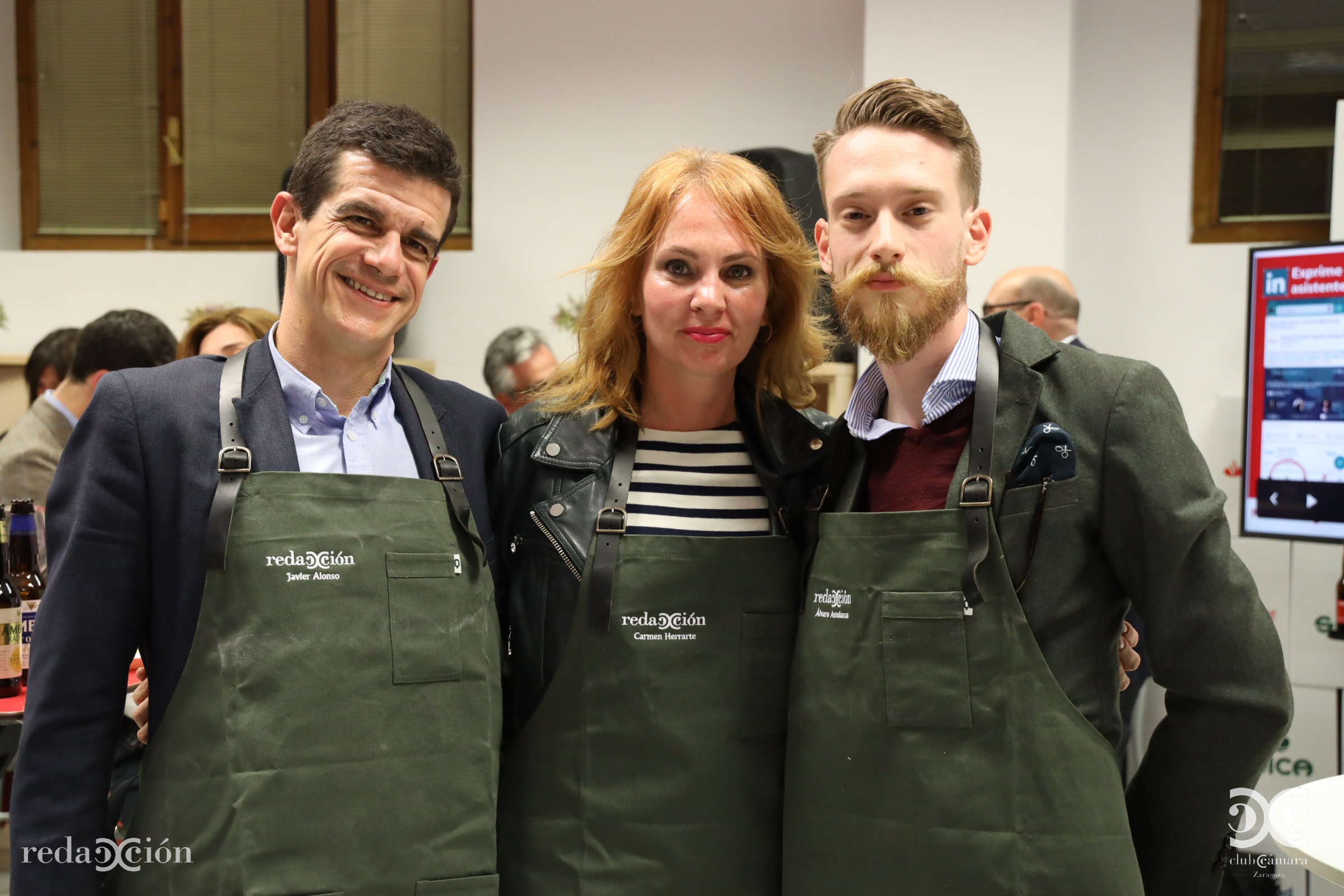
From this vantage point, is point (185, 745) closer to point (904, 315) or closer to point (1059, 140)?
point (904, 315)

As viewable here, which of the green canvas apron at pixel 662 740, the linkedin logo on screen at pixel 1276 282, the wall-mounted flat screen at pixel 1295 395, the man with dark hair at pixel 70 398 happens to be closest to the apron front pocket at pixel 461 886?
the green canvas apron at pixel 662 740

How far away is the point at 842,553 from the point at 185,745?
Answer: 3.02ft

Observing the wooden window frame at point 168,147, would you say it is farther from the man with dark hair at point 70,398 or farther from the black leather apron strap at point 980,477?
the black leather apron strap at point 980,477

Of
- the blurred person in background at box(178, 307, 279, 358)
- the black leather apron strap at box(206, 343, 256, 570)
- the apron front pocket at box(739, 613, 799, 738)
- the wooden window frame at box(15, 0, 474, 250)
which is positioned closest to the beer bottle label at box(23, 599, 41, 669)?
the blurred person in background at box(178, 307, 279, 358)

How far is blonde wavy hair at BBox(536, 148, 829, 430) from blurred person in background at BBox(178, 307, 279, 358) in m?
1.86

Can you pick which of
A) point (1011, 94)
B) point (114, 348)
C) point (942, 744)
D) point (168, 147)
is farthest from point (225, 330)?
point (1011, 94)

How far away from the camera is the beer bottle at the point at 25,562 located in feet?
8.71

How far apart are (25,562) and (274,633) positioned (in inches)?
65.6

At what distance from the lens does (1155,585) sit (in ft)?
4.76

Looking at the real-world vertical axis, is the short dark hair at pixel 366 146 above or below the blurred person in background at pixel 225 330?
above

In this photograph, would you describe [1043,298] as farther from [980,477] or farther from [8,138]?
[8,138]

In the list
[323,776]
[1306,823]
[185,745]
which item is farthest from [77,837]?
[1306,823]

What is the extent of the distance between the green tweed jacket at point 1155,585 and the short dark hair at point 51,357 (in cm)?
416

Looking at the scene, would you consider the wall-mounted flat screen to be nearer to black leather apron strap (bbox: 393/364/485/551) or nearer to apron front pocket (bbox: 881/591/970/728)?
apron front pocket (bbox: 881/591/970/728)
